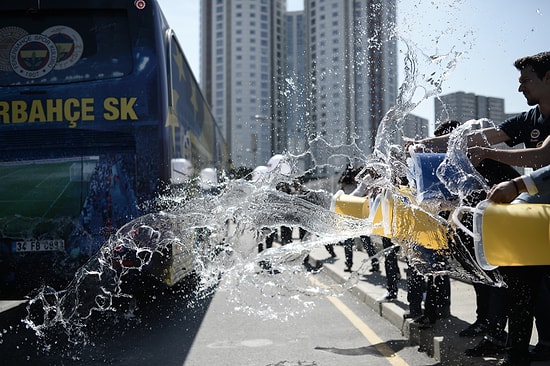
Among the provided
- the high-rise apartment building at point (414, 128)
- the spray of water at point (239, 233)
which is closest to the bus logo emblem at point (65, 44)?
the spray of water at point (239, 233)

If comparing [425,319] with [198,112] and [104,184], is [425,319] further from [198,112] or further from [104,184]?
[198,112]

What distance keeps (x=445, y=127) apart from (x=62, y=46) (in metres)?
4.11

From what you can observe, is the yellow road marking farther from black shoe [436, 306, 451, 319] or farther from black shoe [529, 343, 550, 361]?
black shoe [529, 343, 550, 361]

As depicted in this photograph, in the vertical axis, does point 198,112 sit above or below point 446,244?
above

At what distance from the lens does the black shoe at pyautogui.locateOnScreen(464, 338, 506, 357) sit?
414 centimetres

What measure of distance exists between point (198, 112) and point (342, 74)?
2.63m

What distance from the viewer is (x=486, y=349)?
4.16 m

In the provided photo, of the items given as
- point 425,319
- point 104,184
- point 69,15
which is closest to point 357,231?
point 425,319

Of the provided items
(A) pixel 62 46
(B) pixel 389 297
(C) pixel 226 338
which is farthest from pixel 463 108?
(A) pixel 62 46

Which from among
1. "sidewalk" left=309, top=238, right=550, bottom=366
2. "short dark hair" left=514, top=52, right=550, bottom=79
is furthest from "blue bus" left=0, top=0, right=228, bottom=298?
"short dark hair" left=514, top=52, right=550, bottom=79

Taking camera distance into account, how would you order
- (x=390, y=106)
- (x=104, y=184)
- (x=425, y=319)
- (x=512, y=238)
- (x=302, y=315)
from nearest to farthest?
(x=512, y=238)
(x=390, y=106)
(x=425, y=319)
(x=104, y=184)
(x=302, y=315)

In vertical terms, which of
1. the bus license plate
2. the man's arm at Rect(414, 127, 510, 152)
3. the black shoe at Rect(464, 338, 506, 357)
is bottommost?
the black shoe at Rect(464, 338, 506, 357)

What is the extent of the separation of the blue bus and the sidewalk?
270 cm

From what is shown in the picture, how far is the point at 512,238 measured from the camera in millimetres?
3053
